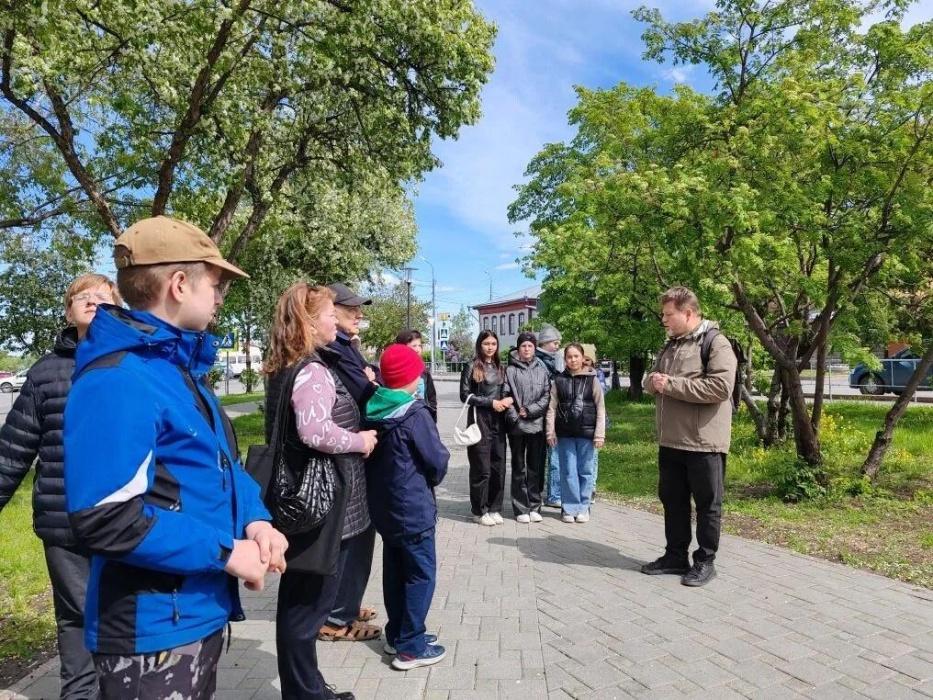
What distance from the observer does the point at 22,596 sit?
15.1ft

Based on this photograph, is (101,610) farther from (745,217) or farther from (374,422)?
(745,217)

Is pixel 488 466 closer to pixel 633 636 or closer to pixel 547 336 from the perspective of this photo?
pixel 547 336

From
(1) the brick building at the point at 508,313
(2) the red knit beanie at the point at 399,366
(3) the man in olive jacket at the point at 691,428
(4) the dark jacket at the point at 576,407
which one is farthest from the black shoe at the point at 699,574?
(1) the brick building at the point at 508,313

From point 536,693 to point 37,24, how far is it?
8061mm

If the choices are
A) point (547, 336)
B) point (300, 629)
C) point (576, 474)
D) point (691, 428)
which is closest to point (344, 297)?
point (300, 629)

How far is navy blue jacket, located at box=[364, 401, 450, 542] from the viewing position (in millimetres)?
3311

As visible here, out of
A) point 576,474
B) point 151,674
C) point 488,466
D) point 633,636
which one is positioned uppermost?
point 151,674

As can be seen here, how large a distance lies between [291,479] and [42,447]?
1150 mm

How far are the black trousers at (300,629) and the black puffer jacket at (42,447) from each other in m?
0.99

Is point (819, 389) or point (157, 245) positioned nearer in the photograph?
point (157, 245)

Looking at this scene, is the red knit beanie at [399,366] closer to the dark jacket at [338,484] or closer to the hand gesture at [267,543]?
the dark jacket at [338,484]

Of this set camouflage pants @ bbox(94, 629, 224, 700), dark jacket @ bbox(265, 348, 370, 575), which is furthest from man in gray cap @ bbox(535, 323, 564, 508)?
camouflage pants @ bbox(94, 629, 224, 700)

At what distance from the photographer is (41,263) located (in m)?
16.6

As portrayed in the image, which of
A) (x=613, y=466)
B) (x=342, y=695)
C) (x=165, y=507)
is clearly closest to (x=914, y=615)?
(x=342, y=695)
